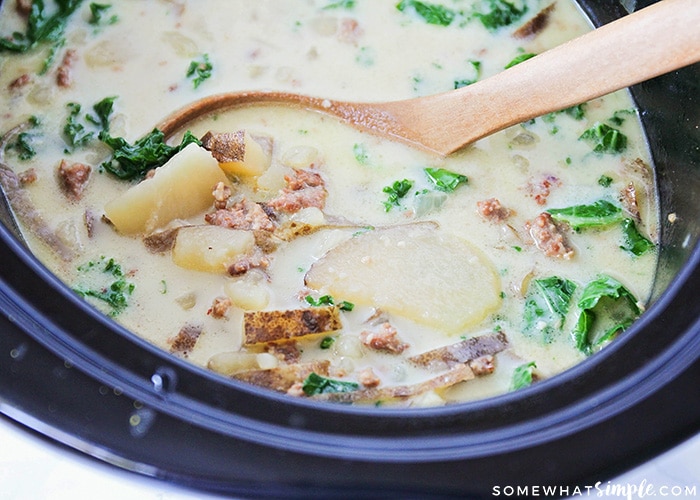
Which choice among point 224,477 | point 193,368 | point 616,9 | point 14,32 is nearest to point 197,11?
point 14,32

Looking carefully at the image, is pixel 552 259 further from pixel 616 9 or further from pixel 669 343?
pixel 616 9

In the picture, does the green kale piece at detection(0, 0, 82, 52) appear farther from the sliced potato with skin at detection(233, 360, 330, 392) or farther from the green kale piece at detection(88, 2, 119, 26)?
the sliced potato with skin at detection(233, 360, 330, 392)

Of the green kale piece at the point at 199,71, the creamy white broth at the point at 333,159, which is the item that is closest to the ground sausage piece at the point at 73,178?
the creamy white broth at the point at 333,159

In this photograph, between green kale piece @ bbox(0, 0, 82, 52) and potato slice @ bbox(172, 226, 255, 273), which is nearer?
potato slice @ bbox(172, 226, 255, 273)

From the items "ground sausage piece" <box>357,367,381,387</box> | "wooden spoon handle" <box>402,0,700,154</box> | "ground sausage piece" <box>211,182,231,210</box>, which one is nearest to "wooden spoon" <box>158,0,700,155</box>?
"wooden spoon handle" <box>402,0,700,154</box>

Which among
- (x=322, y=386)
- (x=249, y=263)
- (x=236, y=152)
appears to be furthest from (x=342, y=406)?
(x=236, y=152)

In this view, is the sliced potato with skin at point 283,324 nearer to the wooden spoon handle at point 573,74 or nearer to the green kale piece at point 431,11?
the wooden spoon handle at point 573,74

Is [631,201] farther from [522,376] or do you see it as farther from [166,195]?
[166,195]
